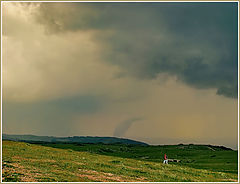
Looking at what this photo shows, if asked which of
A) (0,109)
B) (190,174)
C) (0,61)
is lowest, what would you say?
Answer: (190,174)

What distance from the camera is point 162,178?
126ft

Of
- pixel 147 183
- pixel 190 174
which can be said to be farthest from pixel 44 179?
pixel 190 174

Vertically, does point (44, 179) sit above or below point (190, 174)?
above

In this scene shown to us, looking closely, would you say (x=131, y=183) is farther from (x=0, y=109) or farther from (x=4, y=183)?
(x=0, y=109)

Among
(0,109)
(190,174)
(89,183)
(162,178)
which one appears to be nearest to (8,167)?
(0,109)

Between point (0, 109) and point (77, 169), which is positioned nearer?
point (0, 109)

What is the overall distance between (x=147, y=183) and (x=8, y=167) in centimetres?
1569

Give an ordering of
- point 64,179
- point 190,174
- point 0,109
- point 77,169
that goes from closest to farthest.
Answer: point 64,179
point 0,109
point 77,169
point 190,174

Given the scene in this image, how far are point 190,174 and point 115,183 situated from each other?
792 inches

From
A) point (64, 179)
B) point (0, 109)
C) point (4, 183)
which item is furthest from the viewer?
point (0, 109)

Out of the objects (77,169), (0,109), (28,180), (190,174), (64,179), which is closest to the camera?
(28,180)

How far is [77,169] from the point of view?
3775 centimetres

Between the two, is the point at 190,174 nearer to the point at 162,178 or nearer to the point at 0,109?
the point at 162,178

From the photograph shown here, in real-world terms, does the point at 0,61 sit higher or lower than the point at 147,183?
higher
